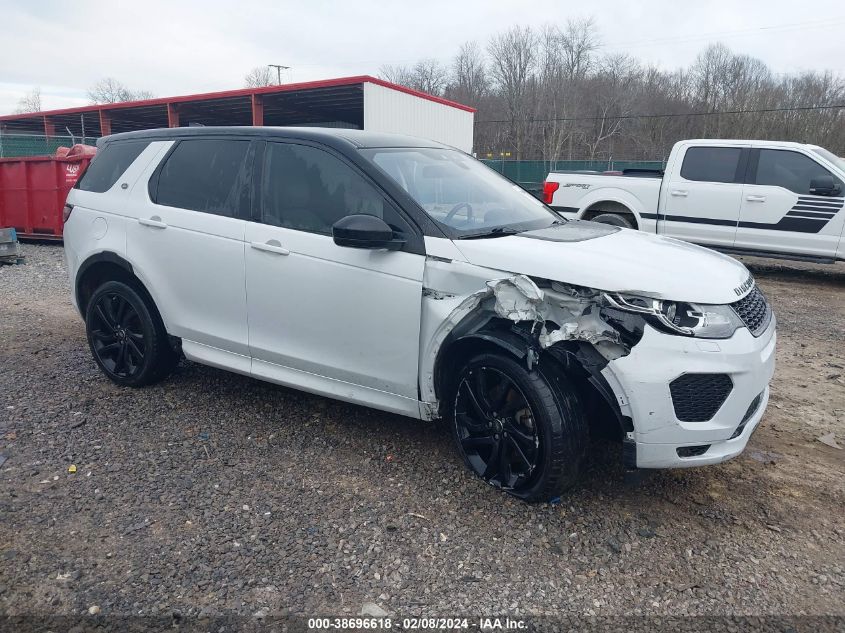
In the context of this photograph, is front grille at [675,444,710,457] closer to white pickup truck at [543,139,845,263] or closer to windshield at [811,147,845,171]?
white pickup truck at [543,139,845,263]

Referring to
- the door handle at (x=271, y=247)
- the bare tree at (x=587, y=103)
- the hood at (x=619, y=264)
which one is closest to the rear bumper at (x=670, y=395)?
the hood at (x=619, y=264)

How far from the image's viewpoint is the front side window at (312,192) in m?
3.56

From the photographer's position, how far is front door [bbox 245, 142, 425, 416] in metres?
3.39

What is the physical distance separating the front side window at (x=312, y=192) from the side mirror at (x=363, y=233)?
0.42 ft

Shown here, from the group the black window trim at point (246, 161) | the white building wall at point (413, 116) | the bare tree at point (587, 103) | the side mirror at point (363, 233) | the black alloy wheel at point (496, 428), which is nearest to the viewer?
the black alloy wheel at point (496, 428)

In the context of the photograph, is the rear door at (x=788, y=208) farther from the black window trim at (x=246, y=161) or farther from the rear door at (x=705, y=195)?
the black window trim at (x=246, y=161)

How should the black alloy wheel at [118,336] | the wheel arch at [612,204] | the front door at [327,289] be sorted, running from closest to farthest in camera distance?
1. the front door at [327,289]
2. the black alloy wheel at [118,336]
3. the wheel arch at [612,204]

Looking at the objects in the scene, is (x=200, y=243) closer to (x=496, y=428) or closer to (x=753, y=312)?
(x=496, y=428)

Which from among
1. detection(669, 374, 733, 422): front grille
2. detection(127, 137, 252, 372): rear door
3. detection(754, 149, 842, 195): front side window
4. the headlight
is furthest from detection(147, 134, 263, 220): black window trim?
detection(754, 149, 842, 195): front side window

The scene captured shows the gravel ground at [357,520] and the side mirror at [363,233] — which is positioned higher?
the side mirror at [363,233]

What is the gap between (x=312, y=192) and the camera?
3777 mm

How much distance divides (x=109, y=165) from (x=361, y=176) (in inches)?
91.0

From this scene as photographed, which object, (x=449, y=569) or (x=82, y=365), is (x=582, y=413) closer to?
(x=449, y=569)

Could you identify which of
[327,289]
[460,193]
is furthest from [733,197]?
[327,289]
